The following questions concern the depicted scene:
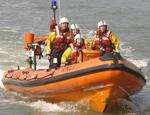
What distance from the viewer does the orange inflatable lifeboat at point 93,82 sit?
9656mm

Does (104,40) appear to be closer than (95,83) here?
No

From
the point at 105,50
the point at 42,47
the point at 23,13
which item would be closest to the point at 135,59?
the point at 42,47

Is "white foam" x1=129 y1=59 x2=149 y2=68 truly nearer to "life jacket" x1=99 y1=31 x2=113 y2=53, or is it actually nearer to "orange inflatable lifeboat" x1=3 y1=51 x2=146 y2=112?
"life jacket" x1=99 y1=31 x2=113 y2=53

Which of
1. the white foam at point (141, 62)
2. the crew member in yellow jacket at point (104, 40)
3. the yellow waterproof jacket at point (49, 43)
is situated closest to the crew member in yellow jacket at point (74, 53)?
the crew member in yellow jacket at point (104, 40)

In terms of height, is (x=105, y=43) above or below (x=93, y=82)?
above

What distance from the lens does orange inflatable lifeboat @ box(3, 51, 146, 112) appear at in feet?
31.7

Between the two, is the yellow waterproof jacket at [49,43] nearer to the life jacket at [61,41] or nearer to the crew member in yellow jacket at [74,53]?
the life jacket at [61,41]

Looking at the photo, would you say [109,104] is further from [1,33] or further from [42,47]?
[1,33]

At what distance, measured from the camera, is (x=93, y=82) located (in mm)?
9805

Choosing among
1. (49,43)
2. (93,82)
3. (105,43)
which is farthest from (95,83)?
(49,43)

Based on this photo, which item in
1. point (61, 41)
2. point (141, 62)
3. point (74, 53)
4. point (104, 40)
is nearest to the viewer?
point (74, 53)

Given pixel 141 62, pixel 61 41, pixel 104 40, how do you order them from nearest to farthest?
pixel 104 40
pixel 61 41
pixel 141 62

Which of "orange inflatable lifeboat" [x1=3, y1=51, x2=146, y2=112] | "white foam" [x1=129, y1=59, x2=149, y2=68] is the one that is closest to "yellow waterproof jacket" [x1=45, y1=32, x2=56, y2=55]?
"orange inflatable lifeboat" [x1=3, y1=51, x2=146, y2=112]

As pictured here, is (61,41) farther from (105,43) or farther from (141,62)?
(141,62)
